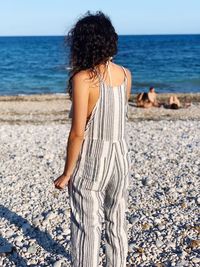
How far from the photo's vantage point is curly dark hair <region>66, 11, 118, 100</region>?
9.19 feet

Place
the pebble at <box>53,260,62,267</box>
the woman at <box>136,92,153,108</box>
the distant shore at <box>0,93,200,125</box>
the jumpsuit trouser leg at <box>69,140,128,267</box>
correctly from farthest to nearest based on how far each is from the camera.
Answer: the woman at <box>136,92,153,108</box>
the distant shore at <box>0,93,200,125</box>
the pebble at <box>53,260,62,267</box>
the jumpsuit trouser leg at <box>69,140,128,267</box>

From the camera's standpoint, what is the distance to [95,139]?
298cm

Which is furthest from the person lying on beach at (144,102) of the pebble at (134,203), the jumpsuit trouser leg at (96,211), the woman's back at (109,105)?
the woman's back at (109,105)

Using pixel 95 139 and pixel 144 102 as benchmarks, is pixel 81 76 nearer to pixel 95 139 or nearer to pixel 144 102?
pixel 95 139

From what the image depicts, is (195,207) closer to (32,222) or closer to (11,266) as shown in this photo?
(32,222)

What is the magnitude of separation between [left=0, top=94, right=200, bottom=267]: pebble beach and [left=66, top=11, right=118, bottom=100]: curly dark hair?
1.31m

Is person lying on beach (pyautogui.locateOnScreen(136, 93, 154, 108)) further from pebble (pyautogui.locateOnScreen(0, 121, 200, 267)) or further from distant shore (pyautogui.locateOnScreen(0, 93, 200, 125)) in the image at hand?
pebble (pyautogui.locateOnScreen(0, 121, 200, 267))

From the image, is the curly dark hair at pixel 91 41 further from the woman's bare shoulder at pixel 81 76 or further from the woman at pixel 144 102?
the woman at pixel 144 102

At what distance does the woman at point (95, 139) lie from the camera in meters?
2.80

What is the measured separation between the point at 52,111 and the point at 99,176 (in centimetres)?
1374

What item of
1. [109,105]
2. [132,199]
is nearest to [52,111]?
[132,199]

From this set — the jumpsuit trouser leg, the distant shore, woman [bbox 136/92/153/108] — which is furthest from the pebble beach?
woman [bbox 136/92/153/108]

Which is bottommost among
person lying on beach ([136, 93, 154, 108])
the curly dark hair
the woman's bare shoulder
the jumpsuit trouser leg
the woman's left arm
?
person lying on beach ([136, 93, 154, 108])

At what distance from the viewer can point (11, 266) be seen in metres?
4.33
